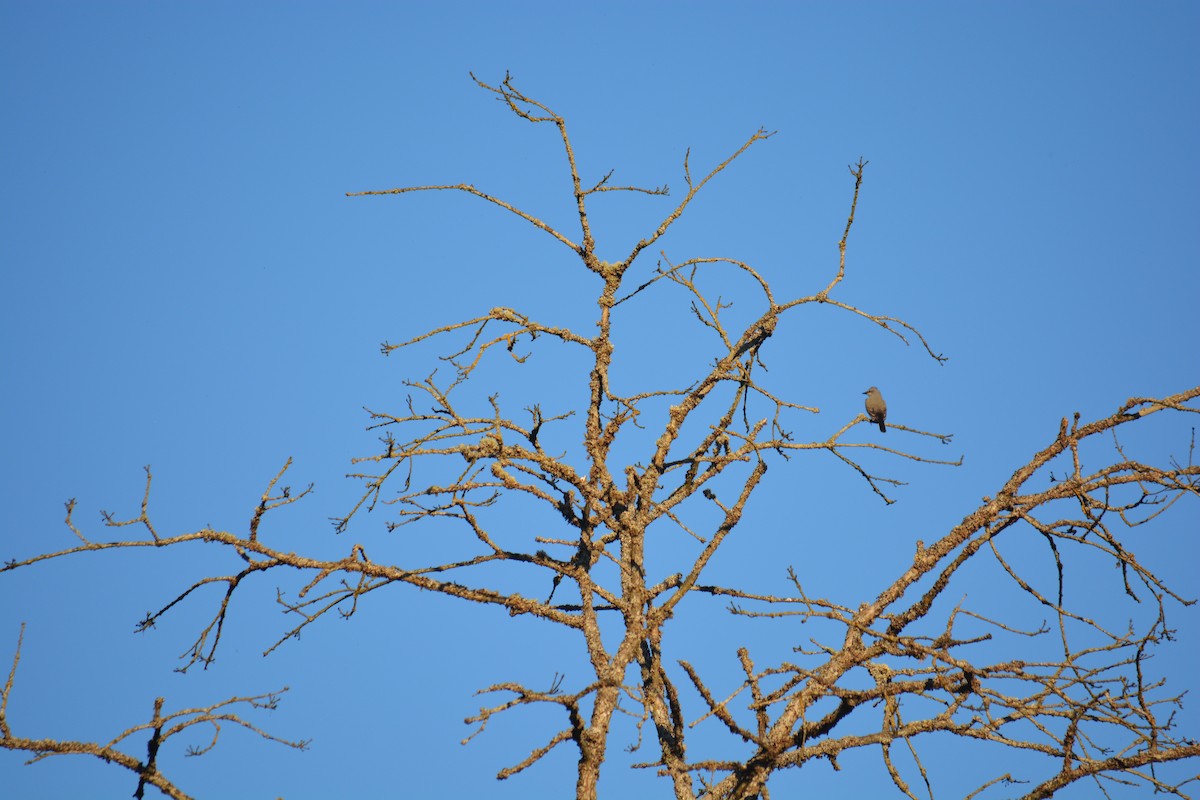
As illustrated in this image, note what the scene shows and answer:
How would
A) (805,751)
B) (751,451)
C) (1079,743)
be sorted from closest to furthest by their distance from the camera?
(1079,743), (805,751), (751,451)

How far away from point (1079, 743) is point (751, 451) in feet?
5.76

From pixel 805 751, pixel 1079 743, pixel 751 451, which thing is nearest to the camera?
pixel 1079 743

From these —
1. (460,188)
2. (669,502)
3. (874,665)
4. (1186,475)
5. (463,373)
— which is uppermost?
(460,188)

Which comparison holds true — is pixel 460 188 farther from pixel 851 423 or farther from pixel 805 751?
pixel 805 751

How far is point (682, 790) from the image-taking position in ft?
16.4

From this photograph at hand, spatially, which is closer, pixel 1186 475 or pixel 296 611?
pixel 1186 475

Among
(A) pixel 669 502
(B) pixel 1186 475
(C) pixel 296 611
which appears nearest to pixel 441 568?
(C) pixel 296 611

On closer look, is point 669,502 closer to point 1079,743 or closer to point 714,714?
point 714,714

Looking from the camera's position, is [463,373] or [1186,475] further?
[463,373]

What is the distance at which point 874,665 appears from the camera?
15.6ft

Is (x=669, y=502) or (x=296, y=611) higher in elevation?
(x=669, y=502)

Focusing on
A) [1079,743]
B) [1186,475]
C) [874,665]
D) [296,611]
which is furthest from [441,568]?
[1186,475]

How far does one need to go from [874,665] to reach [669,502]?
46.8 inches

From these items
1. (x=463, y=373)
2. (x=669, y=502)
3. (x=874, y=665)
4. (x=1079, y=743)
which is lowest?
(x=1079, y=743)
